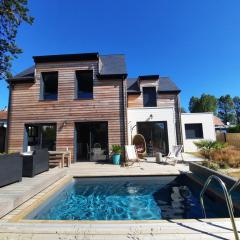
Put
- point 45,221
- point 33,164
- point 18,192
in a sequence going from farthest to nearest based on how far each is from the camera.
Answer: point 33,164 → point 18,192 → point 45,221

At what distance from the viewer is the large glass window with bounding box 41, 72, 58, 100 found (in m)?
12.5

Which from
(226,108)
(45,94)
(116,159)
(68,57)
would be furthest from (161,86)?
(226,108)

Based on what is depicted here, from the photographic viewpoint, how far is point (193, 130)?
1722 centimetres

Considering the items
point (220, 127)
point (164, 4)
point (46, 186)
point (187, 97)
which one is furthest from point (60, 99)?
point (187, 97)

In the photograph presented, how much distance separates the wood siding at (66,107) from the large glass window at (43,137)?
1.55 ft

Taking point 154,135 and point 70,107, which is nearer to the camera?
point 70,107

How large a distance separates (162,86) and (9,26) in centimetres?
1179

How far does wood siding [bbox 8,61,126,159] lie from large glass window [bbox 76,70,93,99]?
344 millimetres

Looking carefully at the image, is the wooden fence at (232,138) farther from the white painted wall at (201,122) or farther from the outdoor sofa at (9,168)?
the outdoor sofa at (9,168)

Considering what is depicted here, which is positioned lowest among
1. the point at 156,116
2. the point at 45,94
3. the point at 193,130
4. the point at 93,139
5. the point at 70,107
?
the point at 93,139

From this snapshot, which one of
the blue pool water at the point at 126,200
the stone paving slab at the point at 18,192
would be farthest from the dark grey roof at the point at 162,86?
the stone paving slab at the point at 18,192

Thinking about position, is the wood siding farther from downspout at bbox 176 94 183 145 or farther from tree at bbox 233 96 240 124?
tree at bbox 233 96 240 124

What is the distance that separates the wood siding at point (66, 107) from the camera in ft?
38.9

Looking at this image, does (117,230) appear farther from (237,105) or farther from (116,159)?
(237,105)
